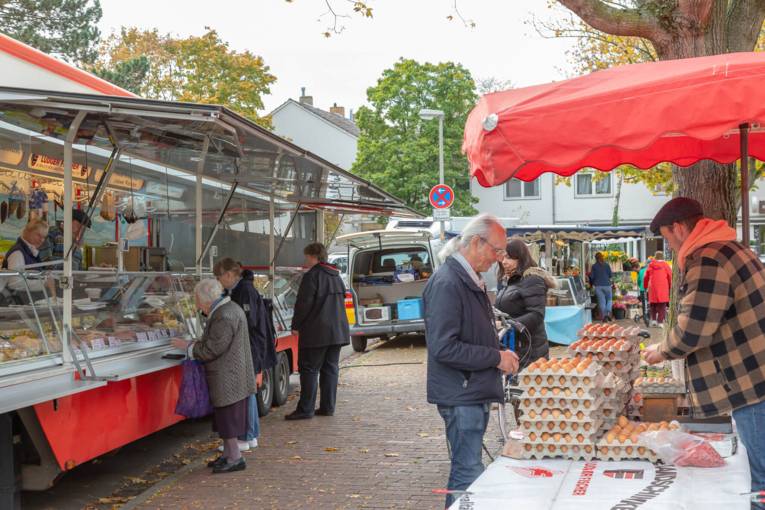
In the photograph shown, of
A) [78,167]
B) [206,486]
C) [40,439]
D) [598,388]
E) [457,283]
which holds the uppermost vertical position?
[78,167]

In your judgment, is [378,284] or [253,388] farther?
[378,284]

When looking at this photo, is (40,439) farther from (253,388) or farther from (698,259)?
(698,259)

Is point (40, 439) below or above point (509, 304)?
below

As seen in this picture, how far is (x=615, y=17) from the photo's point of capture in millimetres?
7730

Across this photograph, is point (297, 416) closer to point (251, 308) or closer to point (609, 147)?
point (251, 308)

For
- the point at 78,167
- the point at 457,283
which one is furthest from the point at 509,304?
the point at 78,167

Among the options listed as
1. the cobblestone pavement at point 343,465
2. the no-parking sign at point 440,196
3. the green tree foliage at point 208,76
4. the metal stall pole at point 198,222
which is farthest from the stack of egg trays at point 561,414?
the green tree foliage at point 208,76

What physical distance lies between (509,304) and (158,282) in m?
3.52

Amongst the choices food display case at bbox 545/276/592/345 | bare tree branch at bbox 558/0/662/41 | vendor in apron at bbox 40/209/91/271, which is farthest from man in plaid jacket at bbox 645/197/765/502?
food display case at bbox 545/276/592/345

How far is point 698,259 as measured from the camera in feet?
13.6

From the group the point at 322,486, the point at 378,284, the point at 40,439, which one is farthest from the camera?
the point at 378,284

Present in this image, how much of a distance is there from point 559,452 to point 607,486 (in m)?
0.49

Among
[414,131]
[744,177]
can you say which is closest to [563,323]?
[744,177]

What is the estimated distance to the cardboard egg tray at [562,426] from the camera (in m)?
4.14
